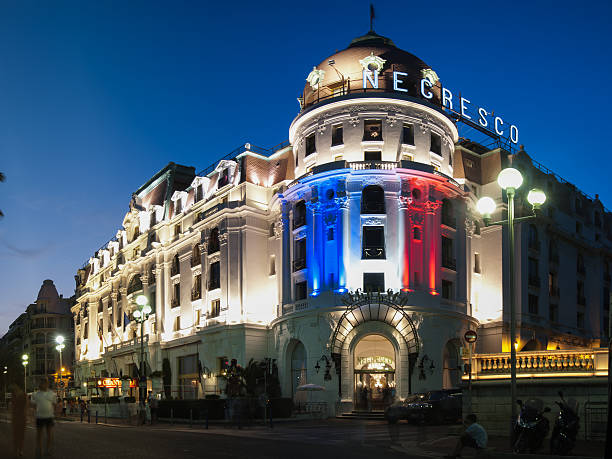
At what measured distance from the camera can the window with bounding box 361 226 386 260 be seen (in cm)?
4481

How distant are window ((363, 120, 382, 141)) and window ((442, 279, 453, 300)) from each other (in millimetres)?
11140

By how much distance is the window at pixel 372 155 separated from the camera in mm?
47188

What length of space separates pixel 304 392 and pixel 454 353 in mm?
10586

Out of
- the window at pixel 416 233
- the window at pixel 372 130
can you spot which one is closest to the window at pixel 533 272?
the window at pixel 416 233

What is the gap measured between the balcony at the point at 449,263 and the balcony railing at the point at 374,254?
5161 millimetres

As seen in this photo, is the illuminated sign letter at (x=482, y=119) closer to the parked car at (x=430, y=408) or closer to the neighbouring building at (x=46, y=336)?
the parked car at (x=430, y=408)

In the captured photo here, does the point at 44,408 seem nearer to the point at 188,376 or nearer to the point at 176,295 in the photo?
the point at 188,376

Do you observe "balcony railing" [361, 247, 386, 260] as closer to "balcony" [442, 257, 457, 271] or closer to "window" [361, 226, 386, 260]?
"window" [361, 226, 386, 260]

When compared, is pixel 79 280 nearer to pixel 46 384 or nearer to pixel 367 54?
pixel 367 54

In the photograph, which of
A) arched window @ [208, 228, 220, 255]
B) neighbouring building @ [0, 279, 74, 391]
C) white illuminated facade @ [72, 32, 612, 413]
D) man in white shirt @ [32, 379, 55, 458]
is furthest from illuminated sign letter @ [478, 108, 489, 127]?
neighbouring building @ [0, 279, 74, 391]

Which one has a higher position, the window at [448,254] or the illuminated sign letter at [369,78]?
the illuminated sign letter at [369,78]

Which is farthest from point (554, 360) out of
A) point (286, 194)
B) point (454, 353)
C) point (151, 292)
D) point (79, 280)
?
point (79, 280)

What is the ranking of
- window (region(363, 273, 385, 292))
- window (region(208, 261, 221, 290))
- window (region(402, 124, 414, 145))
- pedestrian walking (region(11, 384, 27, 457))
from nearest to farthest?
pedestrian walking (region(11, 384, 27, 457)) → window (region(363, 273, 385, 292)) → window (region(402, 124, 414, 145)) → window (region(208, 261, 221, 290))

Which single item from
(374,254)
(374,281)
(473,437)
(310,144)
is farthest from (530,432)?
(310,144)
